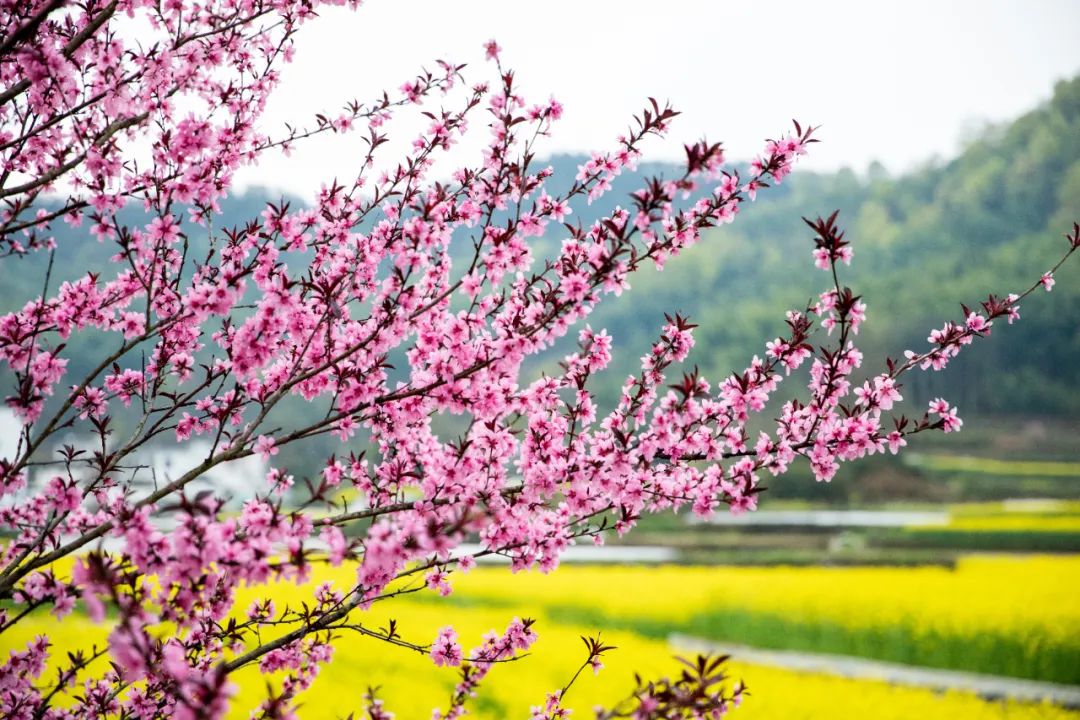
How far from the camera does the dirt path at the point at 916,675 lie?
314 inches

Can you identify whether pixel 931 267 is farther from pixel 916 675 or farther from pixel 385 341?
pixel 385 341

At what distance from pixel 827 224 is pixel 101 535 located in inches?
91.7

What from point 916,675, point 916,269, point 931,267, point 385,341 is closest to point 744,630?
point 916,675

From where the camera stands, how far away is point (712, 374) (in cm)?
2789

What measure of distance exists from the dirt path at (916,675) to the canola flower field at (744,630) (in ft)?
0.52

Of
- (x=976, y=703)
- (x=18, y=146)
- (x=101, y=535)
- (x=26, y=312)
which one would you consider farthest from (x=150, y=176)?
(x=976, y=703)

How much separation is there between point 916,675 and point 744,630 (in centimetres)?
199

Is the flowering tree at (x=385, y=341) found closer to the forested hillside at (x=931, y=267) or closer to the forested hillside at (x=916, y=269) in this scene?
the forested hillside at (x=916, y=269)

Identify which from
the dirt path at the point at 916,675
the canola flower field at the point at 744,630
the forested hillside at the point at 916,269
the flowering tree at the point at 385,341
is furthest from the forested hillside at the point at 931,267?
the flowering tree at the point at 385,341

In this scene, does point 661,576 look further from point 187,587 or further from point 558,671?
point 187,587

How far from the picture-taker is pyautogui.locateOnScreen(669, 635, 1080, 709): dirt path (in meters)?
7.98

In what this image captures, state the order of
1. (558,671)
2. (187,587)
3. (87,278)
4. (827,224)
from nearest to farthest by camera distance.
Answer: (187,587) < (827,224) < (87,278) < (558,671)

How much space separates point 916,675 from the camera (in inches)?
335

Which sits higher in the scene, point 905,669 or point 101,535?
point 905,669
